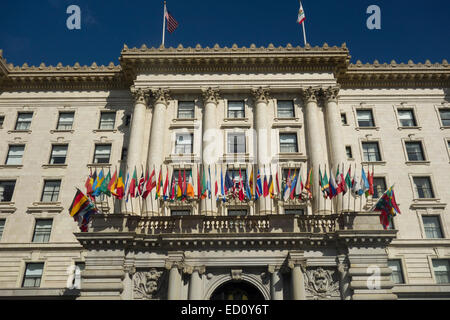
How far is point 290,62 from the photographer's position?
34906 mm

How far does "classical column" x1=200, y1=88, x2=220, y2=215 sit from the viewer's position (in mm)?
28906

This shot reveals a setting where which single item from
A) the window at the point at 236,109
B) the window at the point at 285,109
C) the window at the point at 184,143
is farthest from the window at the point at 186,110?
the window at the point at 285,109

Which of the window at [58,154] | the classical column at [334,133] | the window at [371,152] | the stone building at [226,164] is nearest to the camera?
the stone building at [226,164]

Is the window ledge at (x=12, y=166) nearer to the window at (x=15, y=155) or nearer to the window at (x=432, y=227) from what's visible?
the window at (x=15, y=155)

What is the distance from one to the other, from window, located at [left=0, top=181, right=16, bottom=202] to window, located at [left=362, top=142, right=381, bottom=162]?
29507 mm

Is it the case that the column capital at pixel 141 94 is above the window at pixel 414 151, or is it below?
above

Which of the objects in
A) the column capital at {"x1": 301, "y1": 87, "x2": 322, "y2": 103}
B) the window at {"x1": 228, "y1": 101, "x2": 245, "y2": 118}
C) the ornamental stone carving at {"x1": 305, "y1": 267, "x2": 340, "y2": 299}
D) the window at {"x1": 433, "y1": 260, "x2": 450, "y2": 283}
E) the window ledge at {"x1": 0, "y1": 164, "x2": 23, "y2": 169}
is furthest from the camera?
the window at {"x1": 228, "y1": 101, "x2": 245, "y2": 118}

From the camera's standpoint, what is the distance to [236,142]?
107 feet

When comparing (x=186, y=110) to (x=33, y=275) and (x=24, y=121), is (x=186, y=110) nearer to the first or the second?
(x=24, y=121)

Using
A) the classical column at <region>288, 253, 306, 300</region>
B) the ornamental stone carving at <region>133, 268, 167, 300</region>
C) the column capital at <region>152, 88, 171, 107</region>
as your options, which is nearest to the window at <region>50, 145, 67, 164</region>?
the column capital at <region>152, 88, 171, 107</region>

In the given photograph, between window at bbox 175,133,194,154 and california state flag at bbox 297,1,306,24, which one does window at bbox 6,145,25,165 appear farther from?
california state flag at bbox 297,1,306,24

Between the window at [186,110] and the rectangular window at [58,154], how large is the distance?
10384 millimetres

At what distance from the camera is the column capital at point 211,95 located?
34.2m
